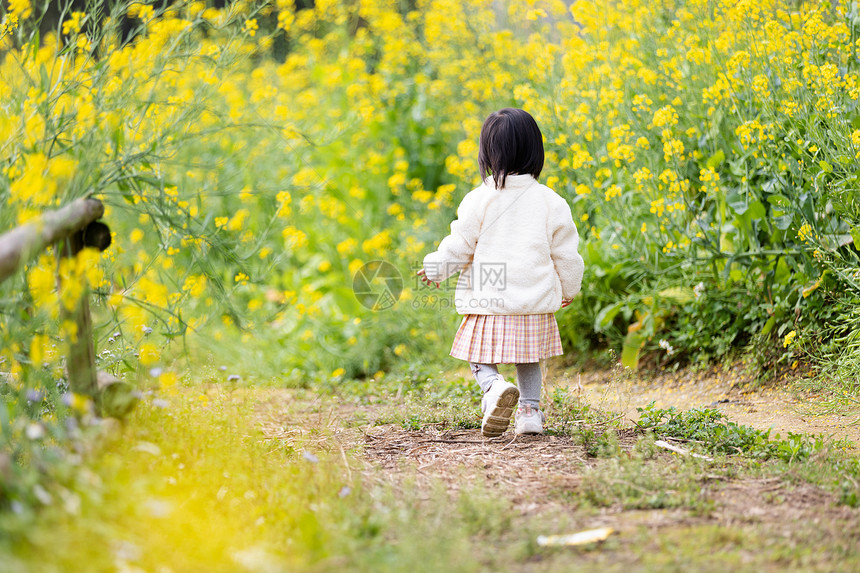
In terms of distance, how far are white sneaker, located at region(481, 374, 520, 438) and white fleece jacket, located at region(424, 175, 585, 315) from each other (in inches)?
12.0

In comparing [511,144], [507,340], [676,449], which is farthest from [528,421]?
[511,144]

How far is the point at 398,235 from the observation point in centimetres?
539

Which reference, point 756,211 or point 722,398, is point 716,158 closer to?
point 756,211

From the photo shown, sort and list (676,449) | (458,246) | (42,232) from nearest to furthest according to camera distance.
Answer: (42,232) < (676,449) < (458,246)

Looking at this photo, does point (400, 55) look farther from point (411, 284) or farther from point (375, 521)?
point (375, 521)

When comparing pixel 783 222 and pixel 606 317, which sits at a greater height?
pixel 783 222

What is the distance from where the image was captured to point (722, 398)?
3.60m

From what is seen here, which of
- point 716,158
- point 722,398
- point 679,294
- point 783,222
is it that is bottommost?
point 722,398

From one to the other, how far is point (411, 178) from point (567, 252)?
329 cm

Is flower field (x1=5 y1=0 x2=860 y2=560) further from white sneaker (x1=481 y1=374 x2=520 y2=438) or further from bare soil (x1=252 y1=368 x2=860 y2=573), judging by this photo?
Answer: white sneaker (x1=481 y1=374 x2=520 y2=438)

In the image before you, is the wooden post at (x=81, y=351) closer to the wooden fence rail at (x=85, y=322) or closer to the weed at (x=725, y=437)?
the wooden fence rail at (x=85, y=322)

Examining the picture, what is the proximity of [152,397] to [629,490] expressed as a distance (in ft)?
4.83

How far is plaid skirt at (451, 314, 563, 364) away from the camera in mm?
2791

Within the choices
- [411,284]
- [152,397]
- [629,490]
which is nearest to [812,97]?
[629,490]
